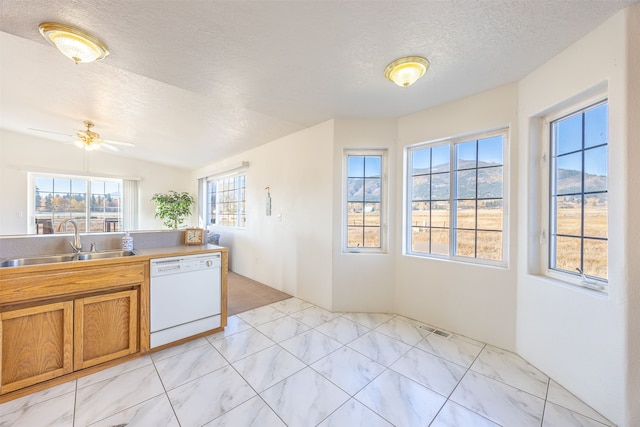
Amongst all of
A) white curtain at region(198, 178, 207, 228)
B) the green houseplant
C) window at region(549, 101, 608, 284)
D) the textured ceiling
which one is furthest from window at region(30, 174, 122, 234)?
window at region(549, 101, 608, 284)

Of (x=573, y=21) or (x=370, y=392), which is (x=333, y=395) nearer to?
(x=370, y=392)

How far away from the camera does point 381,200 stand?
3139 mm

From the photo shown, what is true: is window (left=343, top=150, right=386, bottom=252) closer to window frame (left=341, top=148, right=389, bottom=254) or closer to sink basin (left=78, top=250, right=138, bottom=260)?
window frame (left=341, top=148, right=389, bottom=254)

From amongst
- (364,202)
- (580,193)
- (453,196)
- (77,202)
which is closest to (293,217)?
(364,202)

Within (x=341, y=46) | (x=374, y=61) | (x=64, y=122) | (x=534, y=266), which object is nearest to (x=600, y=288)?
(x=534, y=266)

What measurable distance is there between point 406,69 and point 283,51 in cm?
92

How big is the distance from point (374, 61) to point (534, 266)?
6.97 feet

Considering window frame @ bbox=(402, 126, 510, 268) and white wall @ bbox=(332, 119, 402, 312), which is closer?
window frame @ bbox=(402, 126, 510, 268)

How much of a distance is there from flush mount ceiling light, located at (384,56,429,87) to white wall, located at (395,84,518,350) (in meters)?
0.84

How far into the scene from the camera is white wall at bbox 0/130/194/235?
496 cm

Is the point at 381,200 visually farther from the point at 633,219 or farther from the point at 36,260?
the point at 36,260

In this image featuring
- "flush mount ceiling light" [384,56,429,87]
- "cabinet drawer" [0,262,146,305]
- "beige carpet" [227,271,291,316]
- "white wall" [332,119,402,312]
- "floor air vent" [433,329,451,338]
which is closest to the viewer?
"cabinet drawer" [0,262,146,305]

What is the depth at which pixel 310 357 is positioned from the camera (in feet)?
7.02

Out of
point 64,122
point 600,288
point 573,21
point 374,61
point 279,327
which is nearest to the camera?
point 573,21
